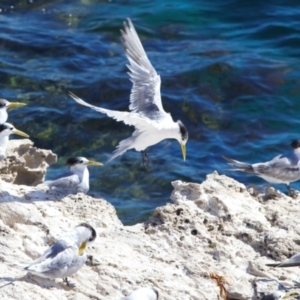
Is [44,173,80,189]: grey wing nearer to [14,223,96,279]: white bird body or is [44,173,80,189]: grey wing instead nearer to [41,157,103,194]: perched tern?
[41,157,103,194]: perched tern

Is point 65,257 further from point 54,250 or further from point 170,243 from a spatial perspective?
point 170,243

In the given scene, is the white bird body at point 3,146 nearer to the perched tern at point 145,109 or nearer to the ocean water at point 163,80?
the perched tern at point 145,109

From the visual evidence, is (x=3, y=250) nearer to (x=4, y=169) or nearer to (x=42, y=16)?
(x=4, y=169)

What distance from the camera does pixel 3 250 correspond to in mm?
6742

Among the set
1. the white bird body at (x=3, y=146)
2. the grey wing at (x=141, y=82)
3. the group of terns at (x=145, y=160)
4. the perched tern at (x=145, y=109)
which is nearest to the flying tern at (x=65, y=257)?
the group of terns at (x=145, y=160)

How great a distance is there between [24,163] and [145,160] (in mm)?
2394

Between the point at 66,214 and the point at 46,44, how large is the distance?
8239mm

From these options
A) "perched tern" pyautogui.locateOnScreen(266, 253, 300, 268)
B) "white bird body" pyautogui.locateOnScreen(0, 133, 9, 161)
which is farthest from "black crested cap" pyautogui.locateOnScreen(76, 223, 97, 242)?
"white bird body" pyautogui.locateOnScreen(0, 133, 9, 161)

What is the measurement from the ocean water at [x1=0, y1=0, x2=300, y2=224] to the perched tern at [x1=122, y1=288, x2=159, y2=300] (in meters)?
4.32

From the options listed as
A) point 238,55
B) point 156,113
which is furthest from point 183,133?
point 238,55

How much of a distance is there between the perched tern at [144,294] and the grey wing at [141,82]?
3898mm

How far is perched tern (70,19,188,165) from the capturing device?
9.90m

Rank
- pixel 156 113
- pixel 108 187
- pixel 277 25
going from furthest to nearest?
pixel 277 25, pixel 108 187, pixel 156 113

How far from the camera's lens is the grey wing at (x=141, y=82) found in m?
10.2
